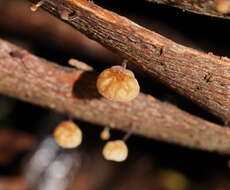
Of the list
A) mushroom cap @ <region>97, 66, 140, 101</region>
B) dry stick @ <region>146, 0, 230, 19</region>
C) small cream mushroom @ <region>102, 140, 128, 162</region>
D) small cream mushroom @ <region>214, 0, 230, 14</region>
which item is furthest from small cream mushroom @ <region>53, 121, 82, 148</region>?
small cream mushroom @ <region>214, 0, 230, 14</region>

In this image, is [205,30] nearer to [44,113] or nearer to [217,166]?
[217,166]

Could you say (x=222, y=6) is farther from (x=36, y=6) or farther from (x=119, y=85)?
(x=36, y=6)

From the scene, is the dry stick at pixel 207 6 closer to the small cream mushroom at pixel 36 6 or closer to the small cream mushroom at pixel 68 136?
the small cream mushroom at pixel 36 6

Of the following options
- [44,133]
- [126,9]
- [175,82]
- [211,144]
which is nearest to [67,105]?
[175,82]

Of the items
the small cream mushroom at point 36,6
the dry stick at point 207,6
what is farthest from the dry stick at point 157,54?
the dry stick at point 207,6

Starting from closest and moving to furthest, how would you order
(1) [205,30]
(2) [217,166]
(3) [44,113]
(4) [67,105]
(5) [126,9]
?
1. (4) [67,105]
2. (1) [205,30]
3. (5) [126,9]
4. (2) [217,166]
5. (3) [44,113]

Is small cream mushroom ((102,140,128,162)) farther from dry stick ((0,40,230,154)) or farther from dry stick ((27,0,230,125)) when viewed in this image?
dry stick ((27,0,230,125))
